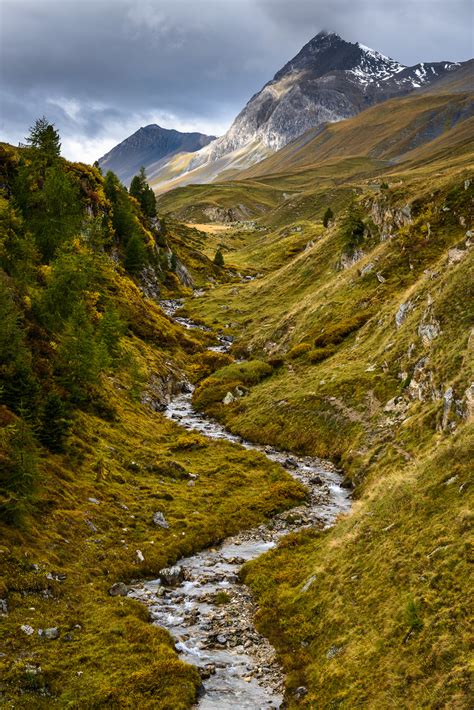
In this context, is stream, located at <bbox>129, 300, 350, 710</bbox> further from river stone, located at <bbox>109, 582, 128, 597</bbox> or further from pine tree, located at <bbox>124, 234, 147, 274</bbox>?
pine tree, located at <bbox>124, 234, 147, 274</bbox>

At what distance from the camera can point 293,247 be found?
5955 inches

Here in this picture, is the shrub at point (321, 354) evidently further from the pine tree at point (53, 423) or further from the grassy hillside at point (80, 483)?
the pine tree at point (53, 423)

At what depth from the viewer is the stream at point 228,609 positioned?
18.5 m

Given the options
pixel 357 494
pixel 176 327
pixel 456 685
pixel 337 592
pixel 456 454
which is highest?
pixel 176 327

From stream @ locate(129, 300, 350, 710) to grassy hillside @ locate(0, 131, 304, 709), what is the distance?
971 mm

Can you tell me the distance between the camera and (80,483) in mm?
31219

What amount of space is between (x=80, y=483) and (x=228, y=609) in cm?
1280

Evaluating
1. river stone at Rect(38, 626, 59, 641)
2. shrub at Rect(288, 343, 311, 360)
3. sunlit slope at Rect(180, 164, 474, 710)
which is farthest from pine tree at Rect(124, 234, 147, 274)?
river stone at Rect(38, 626, 59, 641)

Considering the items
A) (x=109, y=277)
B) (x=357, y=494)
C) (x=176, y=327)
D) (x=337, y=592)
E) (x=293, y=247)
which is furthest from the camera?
(x=293, y=247)

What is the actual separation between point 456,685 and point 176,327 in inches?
2977

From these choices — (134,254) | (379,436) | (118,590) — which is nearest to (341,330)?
(379,436)

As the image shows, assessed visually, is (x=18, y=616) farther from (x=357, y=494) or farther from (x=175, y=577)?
(x=357, y=494)

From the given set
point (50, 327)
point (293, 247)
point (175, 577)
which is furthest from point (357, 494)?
point (293, 247)

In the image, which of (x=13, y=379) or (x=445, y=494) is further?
(x=13, y=379)
